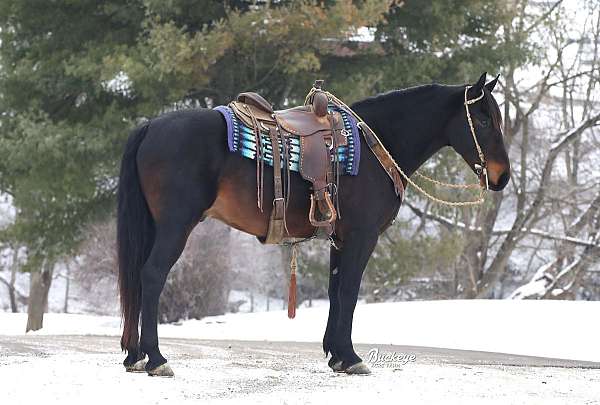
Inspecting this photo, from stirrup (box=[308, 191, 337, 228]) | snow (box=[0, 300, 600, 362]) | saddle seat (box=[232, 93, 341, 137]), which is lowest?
snow (box=[0, 300, 600, 362])

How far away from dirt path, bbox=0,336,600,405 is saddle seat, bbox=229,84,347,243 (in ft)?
3.51

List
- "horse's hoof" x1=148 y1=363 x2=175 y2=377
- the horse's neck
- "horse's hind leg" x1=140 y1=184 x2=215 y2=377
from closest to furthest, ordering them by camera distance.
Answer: "horse's hoof" x1=148 y1=363 x2=175 y2=377
"horse's hind leg" x1=140 y1=184 x2=215 y2=377
the horse's neck

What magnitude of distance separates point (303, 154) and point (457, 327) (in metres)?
5.94

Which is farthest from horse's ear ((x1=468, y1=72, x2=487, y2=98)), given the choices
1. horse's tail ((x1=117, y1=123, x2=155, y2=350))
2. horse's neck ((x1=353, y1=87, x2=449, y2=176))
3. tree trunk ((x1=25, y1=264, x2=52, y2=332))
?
tree trunk ((x1=25, y1=264, x2=52, y2=332))

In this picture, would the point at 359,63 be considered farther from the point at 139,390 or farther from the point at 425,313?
the point at 139,390

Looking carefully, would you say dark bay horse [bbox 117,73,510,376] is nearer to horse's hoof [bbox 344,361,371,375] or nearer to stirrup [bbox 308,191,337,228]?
horse's hoof [bbox 344,361,371,375]

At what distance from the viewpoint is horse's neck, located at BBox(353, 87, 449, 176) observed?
22.0ft

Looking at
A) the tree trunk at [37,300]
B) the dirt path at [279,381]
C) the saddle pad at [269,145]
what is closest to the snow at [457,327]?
the dirt path at [279,381]

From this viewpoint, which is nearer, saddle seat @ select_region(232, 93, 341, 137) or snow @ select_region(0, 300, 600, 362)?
saddle seat @ select_region(232, 93, 341, 137)

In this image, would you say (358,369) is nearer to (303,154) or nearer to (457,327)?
(303,154)

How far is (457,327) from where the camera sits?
11.5 metres

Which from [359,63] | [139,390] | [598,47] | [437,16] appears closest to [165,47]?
[359,63]

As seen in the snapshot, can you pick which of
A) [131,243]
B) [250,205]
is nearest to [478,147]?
[250,205]

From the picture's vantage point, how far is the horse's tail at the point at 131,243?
19.8ft
